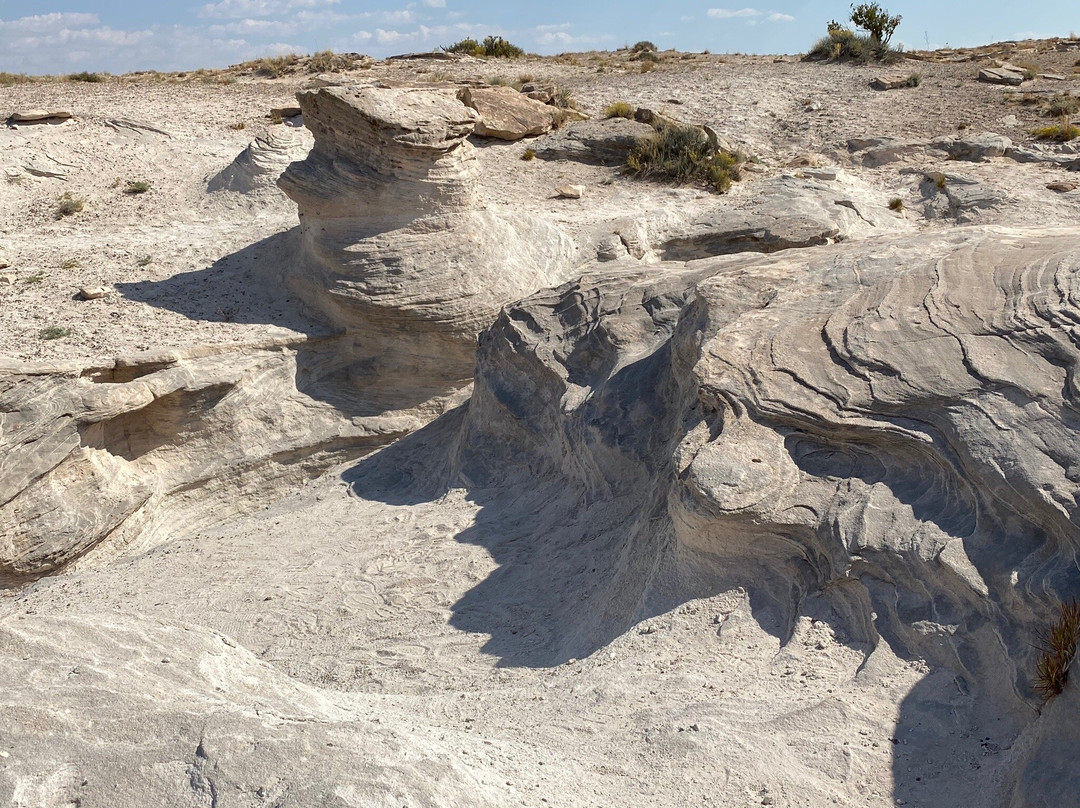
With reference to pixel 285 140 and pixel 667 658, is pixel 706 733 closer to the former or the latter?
pixel 667 658

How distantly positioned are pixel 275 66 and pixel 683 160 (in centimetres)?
1285

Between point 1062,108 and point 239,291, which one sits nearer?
point 239,291

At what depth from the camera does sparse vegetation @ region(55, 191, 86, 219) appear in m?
13.2

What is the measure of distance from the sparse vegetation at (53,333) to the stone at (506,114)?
8.12 metres

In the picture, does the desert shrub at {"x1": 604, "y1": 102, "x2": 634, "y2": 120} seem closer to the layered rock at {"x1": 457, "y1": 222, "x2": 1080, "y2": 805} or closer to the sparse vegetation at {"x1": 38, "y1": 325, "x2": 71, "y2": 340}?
the sparse vegetation at {"x1": 38, "y1": 325, "x2": 71, "y2": 340}

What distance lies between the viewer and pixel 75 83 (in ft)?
67.4

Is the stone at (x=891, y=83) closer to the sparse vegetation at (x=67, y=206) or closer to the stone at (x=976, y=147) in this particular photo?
the stone at (x=976, y=147)

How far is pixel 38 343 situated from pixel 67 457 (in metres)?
1.44

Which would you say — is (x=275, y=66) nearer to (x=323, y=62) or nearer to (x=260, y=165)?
(x=323, y=62)

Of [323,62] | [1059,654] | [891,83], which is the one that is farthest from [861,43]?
[1059,654]

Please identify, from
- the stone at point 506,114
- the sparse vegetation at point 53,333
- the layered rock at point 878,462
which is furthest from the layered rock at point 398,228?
the stone at point 506,114

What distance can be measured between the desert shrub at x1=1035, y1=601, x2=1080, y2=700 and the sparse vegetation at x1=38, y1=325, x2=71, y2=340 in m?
9.37

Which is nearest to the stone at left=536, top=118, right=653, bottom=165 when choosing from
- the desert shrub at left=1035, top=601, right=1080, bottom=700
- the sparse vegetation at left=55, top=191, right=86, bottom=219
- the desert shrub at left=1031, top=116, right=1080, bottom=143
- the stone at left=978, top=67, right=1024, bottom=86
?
the desert shrub at left=1031, top=116, right=1080, bottom=143

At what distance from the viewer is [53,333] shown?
31.6 ft
